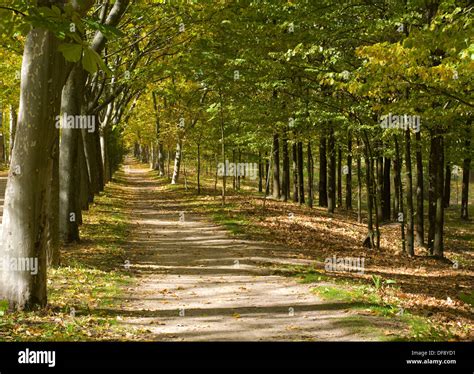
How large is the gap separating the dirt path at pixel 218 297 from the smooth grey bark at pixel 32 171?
1828 millimetres

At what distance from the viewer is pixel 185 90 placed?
28875mm

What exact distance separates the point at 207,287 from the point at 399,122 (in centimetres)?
912

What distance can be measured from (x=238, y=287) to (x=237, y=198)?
18.0 m

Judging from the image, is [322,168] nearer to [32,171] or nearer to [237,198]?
[237,198]

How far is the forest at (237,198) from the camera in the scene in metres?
7.81

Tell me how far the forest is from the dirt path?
58 mm

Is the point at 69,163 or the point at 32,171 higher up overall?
the point at 69,163

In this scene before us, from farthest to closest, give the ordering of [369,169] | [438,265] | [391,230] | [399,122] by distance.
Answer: [391,230], [369,169], [438,265], [399,122]

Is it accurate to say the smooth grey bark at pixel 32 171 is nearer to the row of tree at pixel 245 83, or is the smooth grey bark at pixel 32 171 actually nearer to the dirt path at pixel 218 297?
the row of tree at pixel 245 83

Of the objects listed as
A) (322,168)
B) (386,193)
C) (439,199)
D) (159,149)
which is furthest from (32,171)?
(159,149)

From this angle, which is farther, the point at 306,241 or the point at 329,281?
the point at 306,241

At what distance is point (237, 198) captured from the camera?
2903cm
